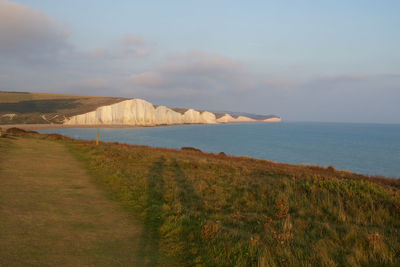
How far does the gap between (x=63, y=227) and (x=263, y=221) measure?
16.3ft

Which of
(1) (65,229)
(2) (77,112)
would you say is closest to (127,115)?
(2) (77,112)

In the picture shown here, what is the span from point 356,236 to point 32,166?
13987 mm

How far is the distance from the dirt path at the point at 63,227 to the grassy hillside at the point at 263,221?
61cm

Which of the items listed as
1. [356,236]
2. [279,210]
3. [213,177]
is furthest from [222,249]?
[213,177]

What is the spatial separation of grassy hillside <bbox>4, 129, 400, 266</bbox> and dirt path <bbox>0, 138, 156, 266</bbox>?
0.61 meters

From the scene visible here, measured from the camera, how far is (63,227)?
17.8 ft

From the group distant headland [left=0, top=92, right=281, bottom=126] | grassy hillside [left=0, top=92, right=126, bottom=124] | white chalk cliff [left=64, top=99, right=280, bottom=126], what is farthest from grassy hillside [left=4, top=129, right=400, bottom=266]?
grassy hillside [left=0, top=92, right=126, bottom=124]

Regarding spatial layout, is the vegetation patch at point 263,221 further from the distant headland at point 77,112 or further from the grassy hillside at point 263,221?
the distant headland at point 77,112

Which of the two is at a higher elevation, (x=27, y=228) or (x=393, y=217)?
(x=27, y=228)

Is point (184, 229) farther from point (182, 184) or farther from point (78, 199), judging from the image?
point (182, 184)

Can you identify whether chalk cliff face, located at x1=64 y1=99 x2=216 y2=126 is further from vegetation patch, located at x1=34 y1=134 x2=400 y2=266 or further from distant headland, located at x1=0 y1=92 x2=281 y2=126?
vegetation patch, located at x1=34 y1=134 x2=400 y2=266

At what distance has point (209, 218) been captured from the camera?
6.73m

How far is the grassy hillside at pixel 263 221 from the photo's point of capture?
14.7 feet

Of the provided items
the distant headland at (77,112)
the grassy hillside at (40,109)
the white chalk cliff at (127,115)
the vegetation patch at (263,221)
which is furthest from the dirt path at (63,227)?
the white chalk cliff at (127,115)
